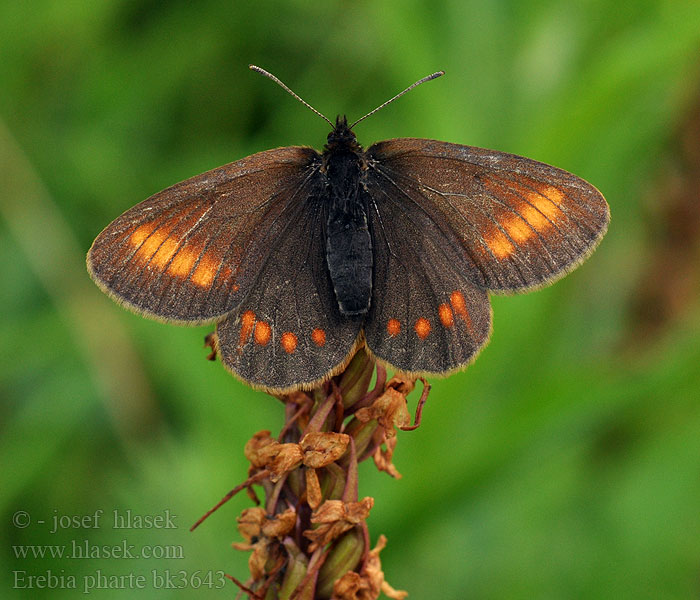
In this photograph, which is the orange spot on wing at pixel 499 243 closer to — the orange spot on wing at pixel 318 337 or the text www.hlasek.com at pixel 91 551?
the orange spot on wing at pixel 318 337

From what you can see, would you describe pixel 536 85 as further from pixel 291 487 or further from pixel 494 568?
pixel 291 487

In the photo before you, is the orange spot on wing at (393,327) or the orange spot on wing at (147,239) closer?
the orange spot on wing at (393,327)

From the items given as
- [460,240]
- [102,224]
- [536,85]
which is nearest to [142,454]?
[102,224]

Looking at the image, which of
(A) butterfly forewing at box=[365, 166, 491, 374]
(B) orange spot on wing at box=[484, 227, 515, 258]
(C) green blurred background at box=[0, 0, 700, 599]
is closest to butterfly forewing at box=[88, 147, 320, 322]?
(A) butterfly forewing at box=[365, 166, 491, 374]

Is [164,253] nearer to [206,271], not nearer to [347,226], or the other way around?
[206,271]

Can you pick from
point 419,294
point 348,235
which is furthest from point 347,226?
point 419,294

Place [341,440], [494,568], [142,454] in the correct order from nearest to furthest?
[341,440] < [494,568] < [142,454]

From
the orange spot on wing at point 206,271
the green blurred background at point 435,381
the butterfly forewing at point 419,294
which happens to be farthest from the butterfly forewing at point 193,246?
the green blurred background at point 435,381
